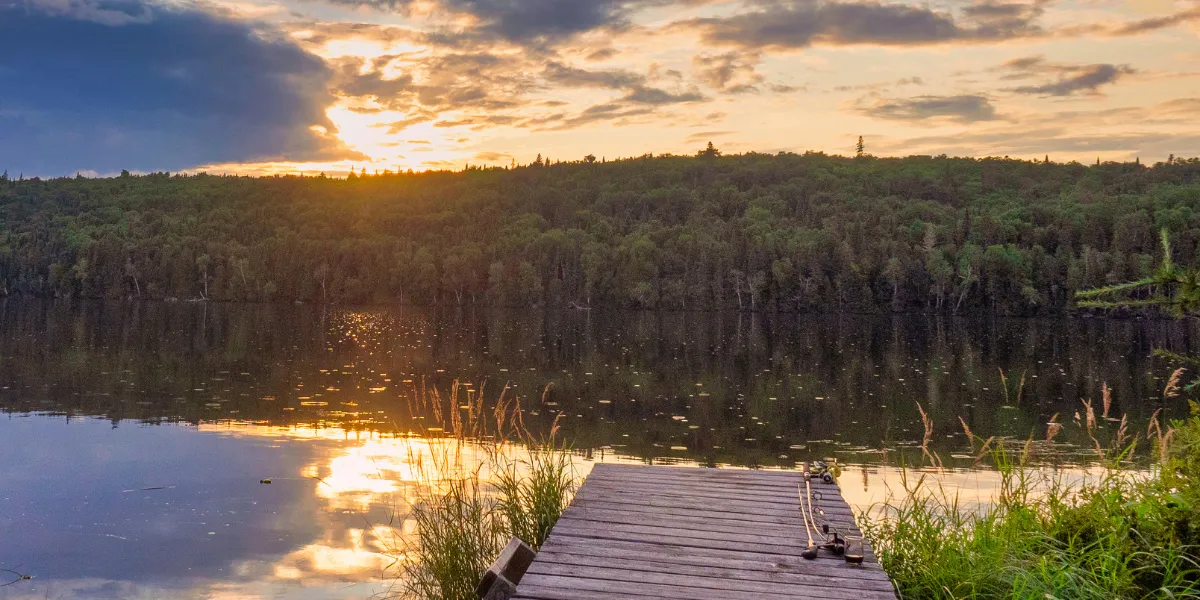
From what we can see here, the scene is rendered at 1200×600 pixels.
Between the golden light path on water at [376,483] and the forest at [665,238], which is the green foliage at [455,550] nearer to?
the golden light path on water at [376,483]

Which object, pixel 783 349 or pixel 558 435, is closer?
pixel 558 435

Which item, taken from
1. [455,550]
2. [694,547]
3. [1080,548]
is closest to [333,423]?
[455,550]

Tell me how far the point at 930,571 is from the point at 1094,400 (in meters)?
23.7

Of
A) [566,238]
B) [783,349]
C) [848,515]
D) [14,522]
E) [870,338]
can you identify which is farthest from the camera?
[566,238]

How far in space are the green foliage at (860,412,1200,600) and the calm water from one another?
2930mm

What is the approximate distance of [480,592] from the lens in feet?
24.8

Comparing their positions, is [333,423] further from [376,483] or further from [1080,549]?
[1080,549]

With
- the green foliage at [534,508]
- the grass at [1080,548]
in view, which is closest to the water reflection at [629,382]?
the grass at [1080,548]

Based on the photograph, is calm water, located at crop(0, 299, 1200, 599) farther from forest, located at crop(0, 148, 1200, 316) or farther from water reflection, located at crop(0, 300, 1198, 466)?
forest, located at crop(0, 148, 1200, 316)

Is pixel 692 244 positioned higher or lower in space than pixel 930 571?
higher

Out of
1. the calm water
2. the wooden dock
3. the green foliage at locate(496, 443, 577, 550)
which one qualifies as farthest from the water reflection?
the green foliage at locate(496, 443, 577, 550)

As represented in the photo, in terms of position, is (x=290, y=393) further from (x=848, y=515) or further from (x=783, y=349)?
(x=783, y=349)

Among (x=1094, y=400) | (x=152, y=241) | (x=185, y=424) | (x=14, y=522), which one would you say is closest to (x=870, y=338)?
(x=1094, y=400)

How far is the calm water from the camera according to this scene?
36.2 feet
